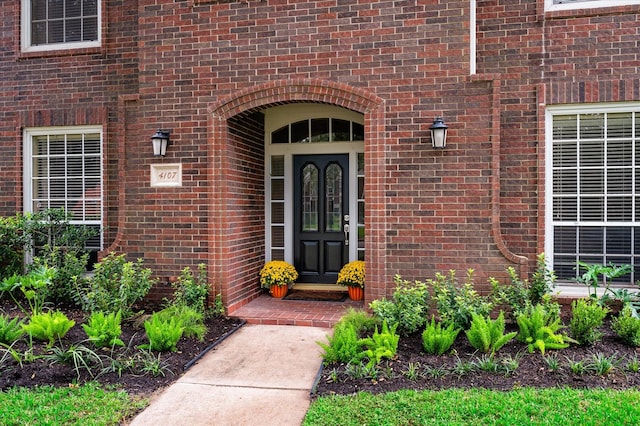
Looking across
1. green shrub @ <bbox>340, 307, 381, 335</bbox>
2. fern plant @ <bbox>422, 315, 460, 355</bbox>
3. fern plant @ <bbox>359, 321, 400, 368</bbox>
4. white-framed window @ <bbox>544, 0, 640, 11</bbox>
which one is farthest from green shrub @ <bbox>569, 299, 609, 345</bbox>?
white-framed window @ <bbox>544, 0, 640, 11</bbox>

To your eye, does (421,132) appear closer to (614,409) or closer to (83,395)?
(614,409)

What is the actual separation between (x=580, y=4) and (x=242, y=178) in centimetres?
519

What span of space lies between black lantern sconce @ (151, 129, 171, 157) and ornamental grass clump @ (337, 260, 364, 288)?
3137 mm

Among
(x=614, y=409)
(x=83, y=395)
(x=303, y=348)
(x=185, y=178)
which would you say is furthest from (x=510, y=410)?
(x=185, y=178)

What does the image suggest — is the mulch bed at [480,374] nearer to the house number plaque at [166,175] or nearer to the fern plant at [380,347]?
the fern plant at [380,347]

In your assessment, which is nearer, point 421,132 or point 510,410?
point 510,410

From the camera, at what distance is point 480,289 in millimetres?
6266

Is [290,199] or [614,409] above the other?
[290,199]

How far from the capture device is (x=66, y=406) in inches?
163

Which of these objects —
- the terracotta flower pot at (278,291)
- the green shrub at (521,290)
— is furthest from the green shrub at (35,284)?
the green shrub at (521,290)

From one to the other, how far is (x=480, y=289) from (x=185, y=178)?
4.17 m

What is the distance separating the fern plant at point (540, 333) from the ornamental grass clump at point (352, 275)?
8.83ft

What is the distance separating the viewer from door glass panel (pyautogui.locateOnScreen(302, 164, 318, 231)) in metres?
8.34

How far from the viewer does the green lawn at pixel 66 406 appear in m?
3.92
